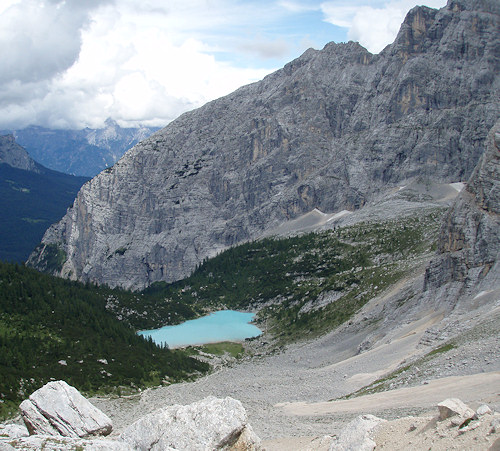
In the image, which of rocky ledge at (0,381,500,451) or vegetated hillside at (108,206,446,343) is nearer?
rocky ledge at (0,381,500,451)

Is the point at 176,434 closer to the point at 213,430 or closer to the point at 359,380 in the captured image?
the point at 213,430

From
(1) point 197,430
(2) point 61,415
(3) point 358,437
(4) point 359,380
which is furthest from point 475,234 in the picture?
(2) point 61,415

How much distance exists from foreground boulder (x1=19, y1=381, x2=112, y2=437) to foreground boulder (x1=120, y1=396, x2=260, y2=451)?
17.6ft

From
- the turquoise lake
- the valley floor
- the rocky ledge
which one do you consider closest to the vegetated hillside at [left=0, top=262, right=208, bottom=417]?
the valley floor

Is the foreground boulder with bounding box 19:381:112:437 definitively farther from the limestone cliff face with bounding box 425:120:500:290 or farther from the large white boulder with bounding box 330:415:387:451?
the limestone cliff face with bounding box 425:120:500:290

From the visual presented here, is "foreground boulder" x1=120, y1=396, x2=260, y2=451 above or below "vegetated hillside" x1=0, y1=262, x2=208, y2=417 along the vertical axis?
above

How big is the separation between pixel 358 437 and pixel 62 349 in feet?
194

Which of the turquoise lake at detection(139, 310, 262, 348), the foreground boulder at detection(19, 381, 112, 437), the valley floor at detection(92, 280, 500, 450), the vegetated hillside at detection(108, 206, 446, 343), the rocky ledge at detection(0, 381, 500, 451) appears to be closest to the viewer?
the rocky ledge at detection(0, 381, 500, 451)

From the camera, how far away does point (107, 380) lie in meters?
70.9

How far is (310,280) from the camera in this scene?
155750mm

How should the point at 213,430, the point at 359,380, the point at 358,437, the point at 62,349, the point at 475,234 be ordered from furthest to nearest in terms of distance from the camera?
the point at 475,234 → the point at 62,349 → the point at 359,380 → the point at 213,430 → the point at 358,437

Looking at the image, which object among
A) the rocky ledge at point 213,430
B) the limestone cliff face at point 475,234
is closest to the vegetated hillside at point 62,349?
the rocky ledge at point 213,430

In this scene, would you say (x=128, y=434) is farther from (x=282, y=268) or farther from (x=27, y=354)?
(x=282, y=268)

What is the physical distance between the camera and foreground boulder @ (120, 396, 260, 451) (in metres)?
26.7
